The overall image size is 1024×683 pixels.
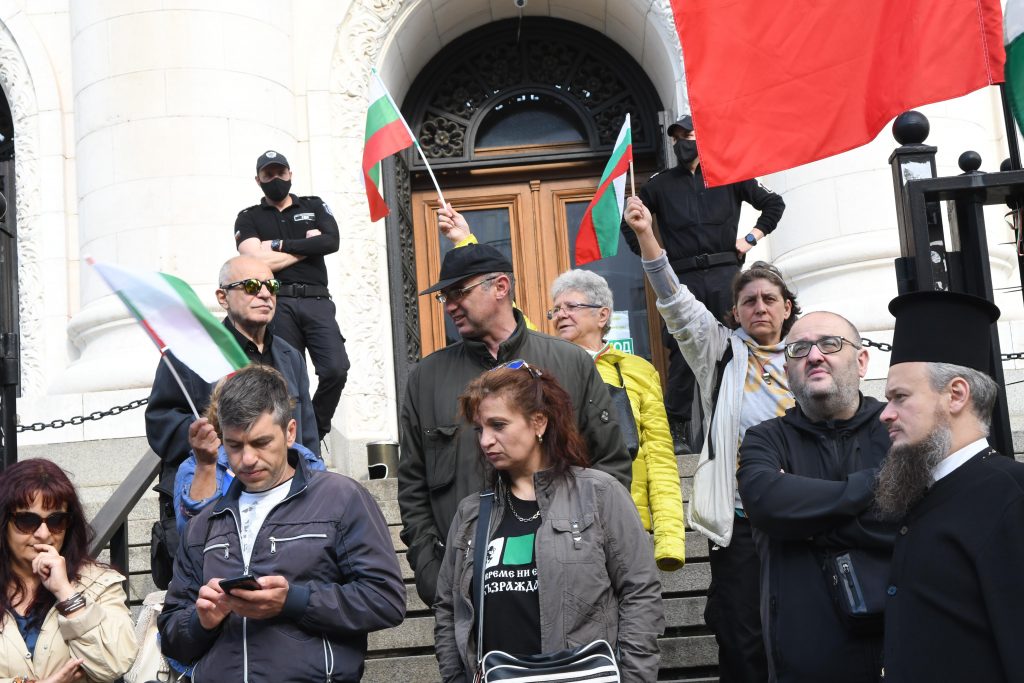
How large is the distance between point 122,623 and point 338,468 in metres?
6.20

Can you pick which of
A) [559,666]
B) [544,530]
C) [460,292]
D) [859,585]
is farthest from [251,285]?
[859,585]

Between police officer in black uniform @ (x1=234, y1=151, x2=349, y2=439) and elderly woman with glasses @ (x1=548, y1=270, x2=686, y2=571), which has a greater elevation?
police officer in black uniform @ (x1=234, y1=151, x2=349, y2=439)

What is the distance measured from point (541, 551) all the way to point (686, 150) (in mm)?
5035

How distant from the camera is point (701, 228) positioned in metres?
9.02

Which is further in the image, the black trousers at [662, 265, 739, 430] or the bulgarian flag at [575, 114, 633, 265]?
the black trousers at [662, 265, 739, 430]

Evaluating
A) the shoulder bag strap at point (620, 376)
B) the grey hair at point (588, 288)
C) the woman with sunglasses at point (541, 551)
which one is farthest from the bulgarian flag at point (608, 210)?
the woman with sunglasses at point (541, 551)

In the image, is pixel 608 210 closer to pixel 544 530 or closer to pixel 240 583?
pixel 544 530

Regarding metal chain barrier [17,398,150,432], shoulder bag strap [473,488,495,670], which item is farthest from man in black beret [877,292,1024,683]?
metal chain barrier [17,398,150,432]

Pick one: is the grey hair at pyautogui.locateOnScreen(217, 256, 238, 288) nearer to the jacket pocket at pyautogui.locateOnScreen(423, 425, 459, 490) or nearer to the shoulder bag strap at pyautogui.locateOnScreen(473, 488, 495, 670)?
the jacket pocket at pyautogui.locateOnScreen(423, 425, 459, 490)

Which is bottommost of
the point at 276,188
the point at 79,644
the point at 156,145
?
the point at 79,644

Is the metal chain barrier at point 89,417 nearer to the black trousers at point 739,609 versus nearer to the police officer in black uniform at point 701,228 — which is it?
the police officer in black uniform at point 701,228

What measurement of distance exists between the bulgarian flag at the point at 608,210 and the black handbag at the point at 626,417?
6.55ft

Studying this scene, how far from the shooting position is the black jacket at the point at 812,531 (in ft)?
14.5

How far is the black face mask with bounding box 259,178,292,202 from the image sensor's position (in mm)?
8414
